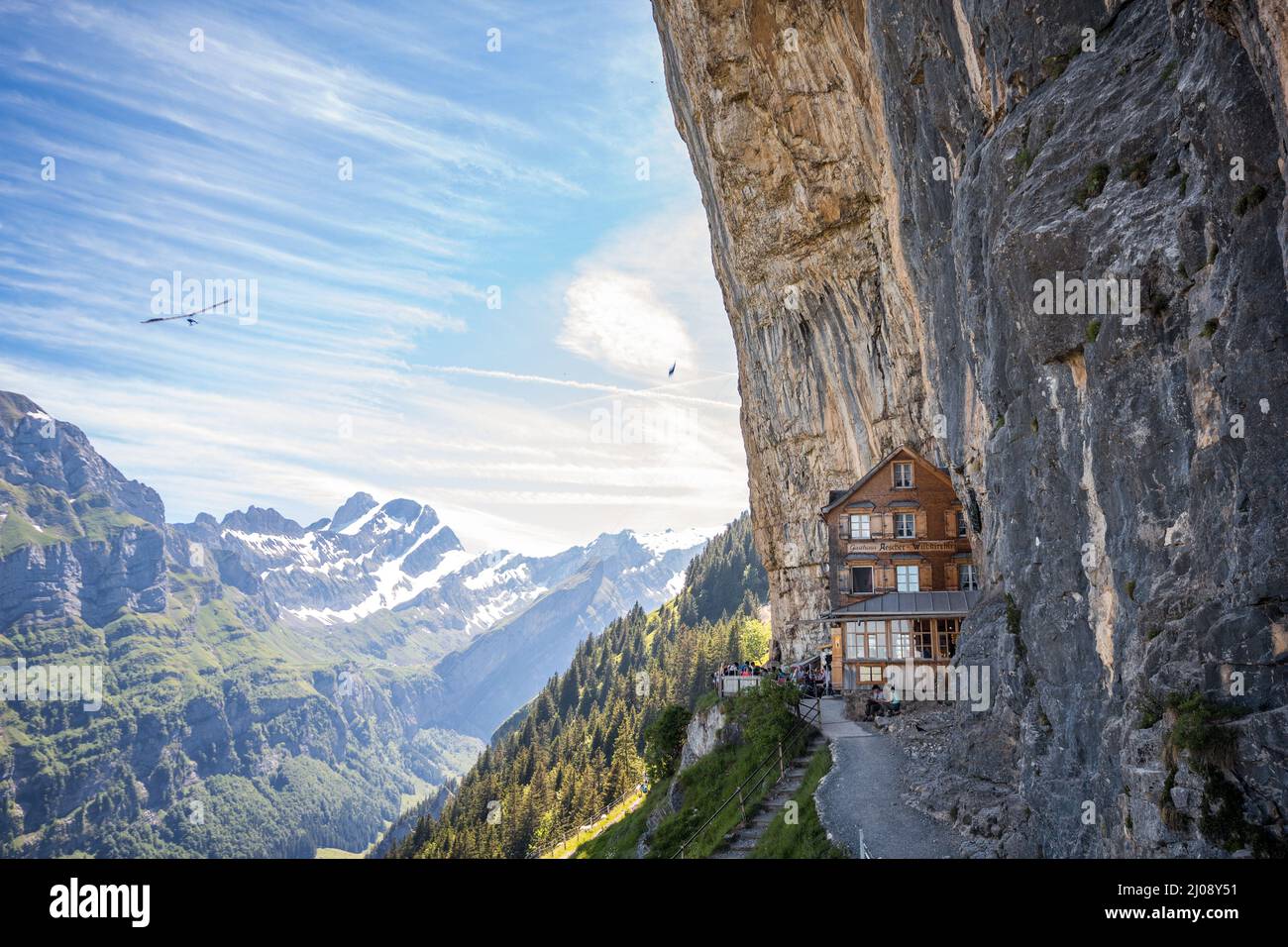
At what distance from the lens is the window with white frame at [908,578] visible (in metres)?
51.8

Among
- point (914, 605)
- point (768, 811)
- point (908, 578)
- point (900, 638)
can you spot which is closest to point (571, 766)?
point (908, 578)

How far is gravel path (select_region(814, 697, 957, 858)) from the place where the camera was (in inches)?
932

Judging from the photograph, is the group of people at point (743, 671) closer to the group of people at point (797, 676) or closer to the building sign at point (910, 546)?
the group of people at point (797, 676)

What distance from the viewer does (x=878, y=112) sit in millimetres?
47562

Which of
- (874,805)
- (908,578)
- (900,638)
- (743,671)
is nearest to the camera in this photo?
(874,805)

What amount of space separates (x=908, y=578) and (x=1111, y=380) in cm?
3527

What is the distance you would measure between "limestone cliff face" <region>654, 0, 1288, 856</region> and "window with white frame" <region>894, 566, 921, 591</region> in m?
15.5

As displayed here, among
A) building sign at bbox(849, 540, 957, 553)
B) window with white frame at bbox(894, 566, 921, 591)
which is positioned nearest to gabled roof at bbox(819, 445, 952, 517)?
building sign at bbox(849, 540, 957, 553)

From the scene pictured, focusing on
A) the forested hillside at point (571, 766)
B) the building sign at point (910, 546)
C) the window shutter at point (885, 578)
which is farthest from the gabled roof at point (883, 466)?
the forested hillside at point (571, 766)

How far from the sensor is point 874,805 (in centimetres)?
2717

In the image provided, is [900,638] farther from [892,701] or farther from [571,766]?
[571,766]

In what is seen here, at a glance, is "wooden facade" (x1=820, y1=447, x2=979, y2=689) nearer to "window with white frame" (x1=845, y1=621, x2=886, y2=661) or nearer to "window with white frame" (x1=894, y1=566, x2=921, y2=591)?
"window with white frame" (x1=894, y1=566, x2=921, y2=591)

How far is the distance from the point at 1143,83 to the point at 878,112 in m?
31.0
